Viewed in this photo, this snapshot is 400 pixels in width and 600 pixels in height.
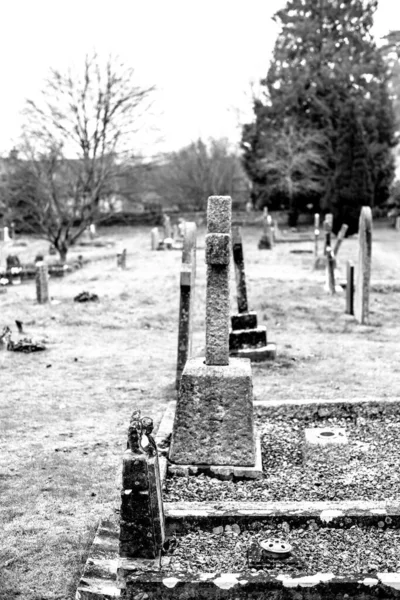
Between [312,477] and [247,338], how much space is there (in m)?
4.93

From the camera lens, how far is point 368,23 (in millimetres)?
41125

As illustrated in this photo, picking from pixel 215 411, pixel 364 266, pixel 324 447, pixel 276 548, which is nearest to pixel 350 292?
pixel 364 266

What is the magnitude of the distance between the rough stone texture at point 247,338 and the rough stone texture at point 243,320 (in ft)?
0.28

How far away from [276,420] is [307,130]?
34.7 meters

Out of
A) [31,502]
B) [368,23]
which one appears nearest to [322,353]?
[31,502]

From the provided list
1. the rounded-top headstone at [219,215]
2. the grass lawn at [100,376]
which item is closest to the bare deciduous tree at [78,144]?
the grass lawn at [100,376]

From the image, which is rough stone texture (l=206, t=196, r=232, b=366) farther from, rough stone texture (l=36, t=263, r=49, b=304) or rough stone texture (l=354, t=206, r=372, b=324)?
rough stone texture (l=36, t=263, r=49, b=304)

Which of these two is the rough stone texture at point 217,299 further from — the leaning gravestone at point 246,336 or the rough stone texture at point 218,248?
the leaning gravestone at point 246,336

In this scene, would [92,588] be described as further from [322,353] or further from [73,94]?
[73,94]

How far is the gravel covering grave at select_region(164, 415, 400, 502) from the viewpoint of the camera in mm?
5105

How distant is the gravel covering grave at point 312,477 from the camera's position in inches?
201

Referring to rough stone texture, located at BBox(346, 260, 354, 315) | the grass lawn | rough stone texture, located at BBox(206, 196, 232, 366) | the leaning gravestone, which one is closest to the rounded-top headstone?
rough stone texture, located at BBox(206, 196, 232, 366)

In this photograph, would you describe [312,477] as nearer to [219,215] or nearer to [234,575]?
[234,575]

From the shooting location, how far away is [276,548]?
13.4ft
